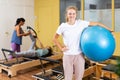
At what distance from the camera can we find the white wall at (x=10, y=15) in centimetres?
588

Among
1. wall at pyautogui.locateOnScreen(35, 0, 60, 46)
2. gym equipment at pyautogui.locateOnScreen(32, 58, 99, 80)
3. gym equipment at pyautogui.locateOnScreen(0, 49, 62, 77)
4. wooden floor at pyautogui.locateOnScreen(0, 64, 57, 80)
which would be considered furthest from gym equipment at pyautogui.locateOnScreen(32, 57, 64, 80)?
wall at pyautogui.locateOnScreen(35, 0, 60, 46)

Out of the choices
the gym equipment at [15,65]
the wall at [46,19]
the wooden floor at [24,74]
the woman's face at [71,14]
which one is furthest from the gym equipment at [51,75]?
the wall at [46,19]

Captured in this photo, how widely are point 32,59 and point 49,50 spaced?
2.03 feet

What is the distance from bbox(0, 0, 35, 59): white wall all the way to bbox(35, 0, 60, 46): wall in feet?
1.07

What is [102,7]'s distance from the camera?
5121mm

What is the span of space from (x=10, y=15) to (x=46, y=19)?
1204 millimetres

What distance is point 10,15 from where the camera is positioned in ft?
19.9

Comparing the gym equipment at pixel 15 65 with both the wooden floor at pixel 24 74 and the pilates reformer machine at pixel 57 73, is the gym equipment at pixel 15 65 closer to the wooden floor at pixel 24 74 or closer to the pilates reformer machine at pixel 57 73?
the wooden floor at pixel 24 74

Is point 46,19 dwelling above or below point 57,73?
above

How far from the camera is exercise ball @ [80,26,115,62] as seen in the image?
7.07 ft

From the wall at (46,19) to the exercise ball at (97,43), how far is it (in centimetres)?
394

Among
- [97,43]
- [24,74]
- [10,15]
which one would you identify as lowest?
[24,74]

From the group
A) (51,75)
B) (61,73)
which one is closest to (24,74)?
(51,75)

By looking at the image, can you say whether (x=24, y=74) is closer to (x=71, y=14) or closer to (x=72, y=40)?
(x=72, y=40)
